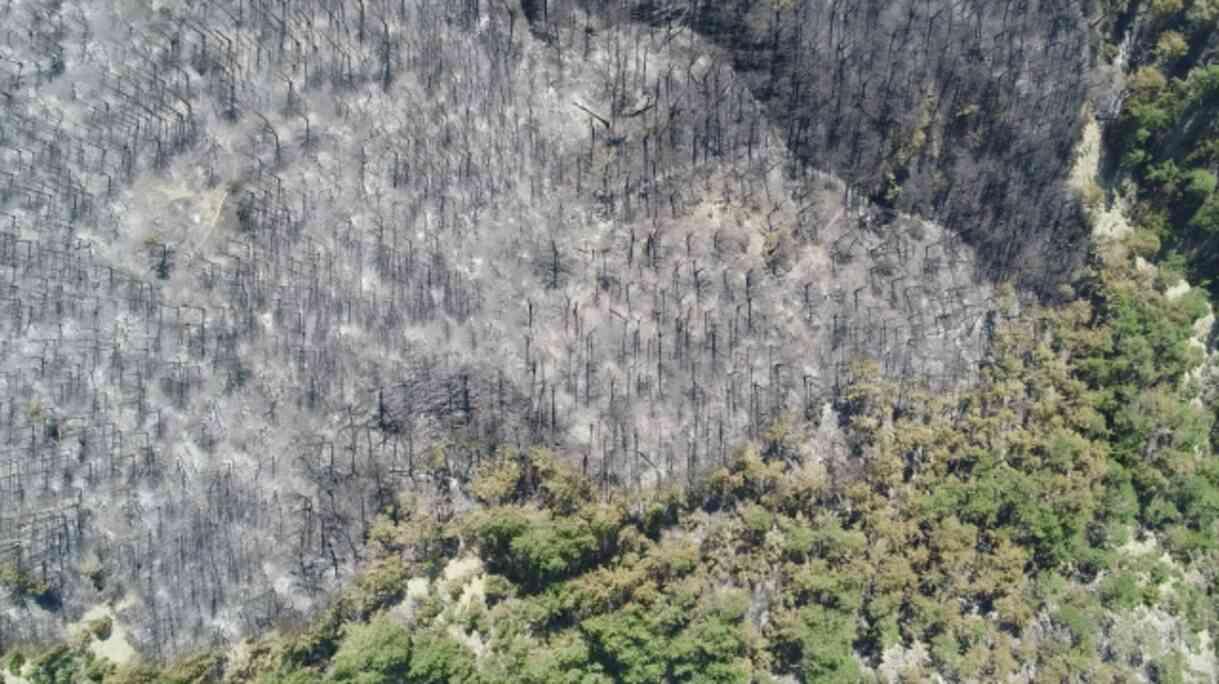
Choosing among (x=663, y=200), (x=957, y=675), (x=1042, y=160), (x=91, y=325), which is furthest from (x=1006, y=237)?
(x=91, y=325)

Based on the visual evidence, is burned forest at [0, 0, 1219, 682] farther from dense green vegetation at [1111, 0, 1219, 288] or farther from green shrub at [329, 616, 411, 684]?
dense green vegetation at [1111, 0, 1219, 288]

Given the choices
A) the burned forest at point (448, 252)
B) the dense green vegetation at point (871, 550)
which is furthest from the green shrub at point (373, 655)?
the burned forest at point (448, 252)

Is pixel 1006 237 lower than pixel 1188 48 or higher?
lower

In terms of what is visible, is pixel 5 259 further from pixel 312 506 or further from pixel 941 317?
pixel 941 317

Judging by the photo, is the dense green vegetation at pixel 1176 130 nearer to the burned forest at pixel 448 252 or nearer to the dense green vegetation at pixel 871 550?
the dense green vegetation at pixel 871 550

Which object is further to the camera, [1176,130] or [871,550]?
[1176,130]

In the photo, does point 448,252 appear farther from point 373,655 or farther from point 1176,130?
point 1176,130

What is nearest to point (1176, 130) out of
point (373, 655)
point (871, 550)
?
point (871, 550)
